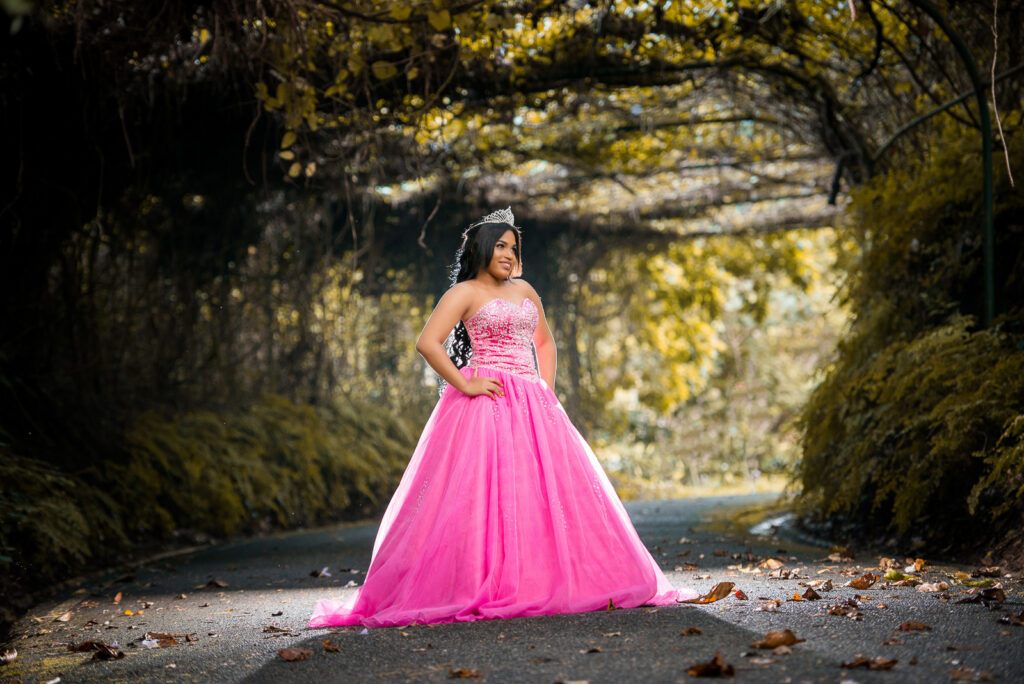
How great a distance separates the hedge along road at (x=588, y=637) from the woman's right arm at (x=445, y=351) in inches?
49.1

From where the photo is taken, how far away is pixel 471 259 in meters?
5.17

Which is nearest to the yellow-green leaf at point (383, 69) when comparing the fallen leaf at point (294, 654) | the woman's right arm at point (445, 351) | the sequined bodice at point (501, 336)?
the woman's right arm at point (445, 351)

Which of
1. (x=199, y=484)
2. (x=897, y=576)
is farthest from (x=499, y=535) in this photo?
(x=199, y=484)

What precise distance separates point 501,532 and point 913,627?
5.97ft

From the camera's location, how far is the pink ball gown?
432 centimetres

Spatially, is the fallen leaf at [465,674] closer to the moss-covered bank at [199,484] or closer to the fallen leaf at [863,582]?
the fallen leaf at [863,582]

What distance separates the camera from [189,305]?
33.8 feet

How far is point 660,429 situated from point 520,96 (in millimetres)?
14585

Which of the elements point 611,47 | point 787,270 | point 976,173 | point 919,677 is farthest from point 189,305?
point 787,270

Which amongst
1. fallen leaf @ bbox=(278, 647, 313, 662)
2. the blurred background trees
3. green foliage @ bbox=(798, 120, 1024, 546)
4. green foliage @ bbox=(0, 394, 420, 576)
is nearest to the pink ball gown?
fallen leaf @ bbox=(278, 647, 313, 662)

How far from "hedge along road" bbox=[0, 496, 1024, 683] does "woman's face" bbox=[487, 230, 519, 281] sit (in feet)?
6.12

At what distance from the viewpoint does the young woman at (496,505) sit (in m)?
4.34

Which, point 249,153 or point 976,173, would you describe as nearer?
point 976,173

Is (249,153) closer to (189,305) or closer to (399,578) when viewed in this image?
(189,305)
